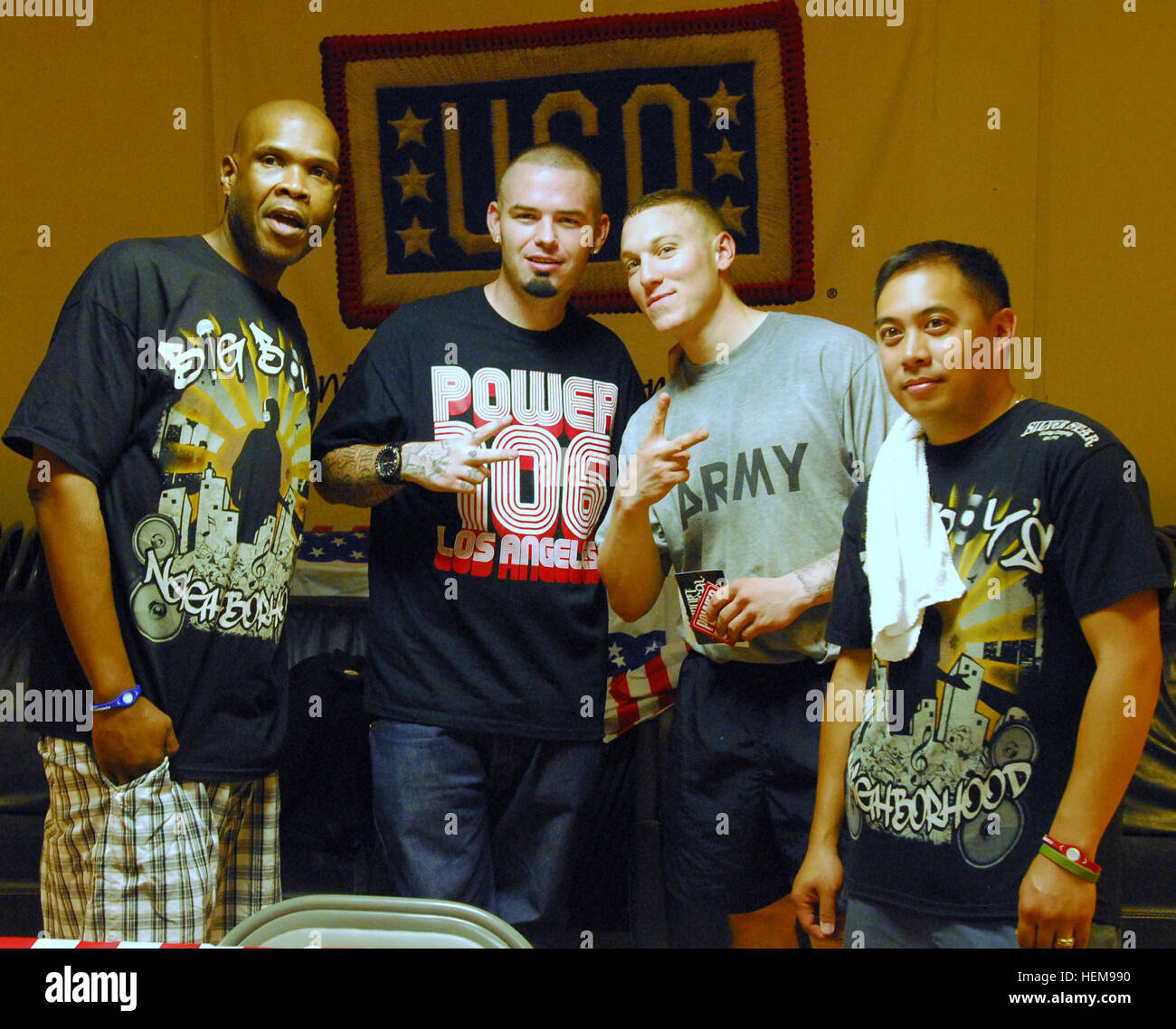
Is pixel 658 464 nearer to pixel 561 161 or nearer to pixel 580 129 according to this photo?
pixel 561 161

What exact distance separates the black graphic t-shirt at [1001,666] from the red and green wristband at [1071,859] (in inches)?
1.3

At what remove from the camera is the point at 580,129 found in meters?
2.29

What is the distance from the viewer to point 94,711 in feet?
5.90

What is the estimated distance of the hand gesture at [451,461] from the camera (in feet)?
6.20

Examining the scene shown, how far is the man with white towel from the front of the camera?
5.18 ft

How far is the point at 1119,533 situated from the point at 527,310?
110 cm

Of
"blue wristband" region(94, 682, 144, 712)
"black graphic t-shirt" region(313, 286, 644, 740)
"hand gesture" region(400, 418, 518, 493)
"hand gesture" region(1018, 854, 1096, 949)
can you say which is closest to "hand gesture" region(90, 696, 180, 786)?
"blue wristband" region(94, 682, 144, 712)

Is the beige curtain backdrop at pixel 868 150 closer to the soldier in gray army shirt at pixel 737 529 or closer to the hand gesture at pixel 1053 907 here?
the soldier in gray army shirt at pixel 737 529

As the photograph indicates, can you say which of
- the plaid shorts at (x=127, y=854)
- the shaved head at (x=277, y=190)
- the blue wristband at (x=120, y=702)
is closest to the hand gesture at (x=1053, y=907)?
the plaid shorts at (x=127, y=854)

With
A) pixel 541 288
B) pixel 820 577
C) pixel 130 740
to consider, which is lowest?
pixel 130 740

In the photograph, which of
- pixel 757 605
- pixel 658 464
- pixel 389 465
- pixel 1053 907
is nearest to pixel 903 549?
pixel 757 605

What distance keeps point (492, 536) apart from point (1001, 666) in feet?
2.99
